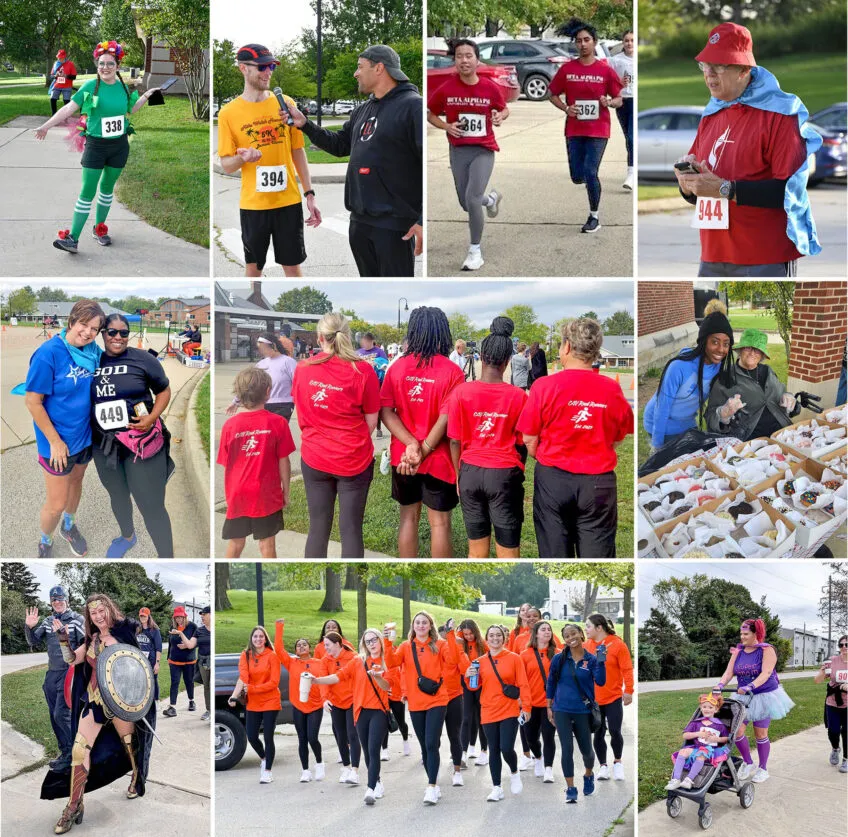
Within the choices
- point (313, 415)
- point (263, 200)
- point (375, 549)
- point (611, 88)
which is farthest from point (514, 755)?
point (611, 88)

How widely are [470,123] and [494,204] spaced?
19.2 inches

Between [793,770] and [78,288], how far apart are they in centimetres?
488

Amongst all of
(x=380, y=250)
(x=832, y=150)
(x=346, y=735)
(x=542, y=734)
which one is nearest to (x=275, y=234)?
(x=380, y=250)

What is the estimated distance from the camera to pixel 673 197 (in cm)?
1098

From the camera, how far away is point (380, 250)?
20.5 ft

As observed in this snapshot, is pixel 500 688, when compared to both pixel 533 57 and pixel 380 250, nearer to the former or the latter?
pixel 380 250

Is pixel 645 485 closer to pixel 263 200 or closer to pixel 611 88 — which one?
pixel 611 88

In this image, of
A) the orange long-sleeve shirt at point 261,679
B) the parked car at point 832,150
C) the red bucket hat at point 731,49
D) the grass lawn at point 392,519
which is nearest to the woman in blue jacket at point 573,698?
the grass lawn at point 392,519

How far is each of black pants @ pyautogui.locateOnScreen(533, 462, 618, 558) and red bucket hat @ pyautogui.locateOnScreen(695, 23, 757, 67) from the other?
2227 millimetres

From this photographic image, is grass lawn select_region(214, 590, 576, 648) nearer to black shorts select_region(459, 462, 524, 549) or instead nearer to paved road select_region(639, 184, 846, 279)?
black shorts select_region(459, 462, 524, 549)

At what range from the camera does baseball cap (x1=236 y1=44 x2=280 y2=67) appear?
600 centimetres

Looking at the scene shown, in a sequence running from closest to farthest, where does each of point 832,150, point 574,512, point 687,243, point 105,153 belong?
point 574,512 → point 105,153 → point 687,243 → point 832,150

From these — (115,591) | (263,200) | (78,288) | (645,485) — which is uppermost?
(263,200)

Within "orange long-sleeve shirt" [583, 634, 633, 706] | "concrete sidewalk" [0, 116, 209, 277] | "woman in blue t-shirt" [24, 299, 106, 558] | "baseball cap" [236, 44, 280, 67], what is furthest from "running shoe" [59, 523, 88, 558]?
"orange long-sleeve shirt" [583, 634, 633, 706]
